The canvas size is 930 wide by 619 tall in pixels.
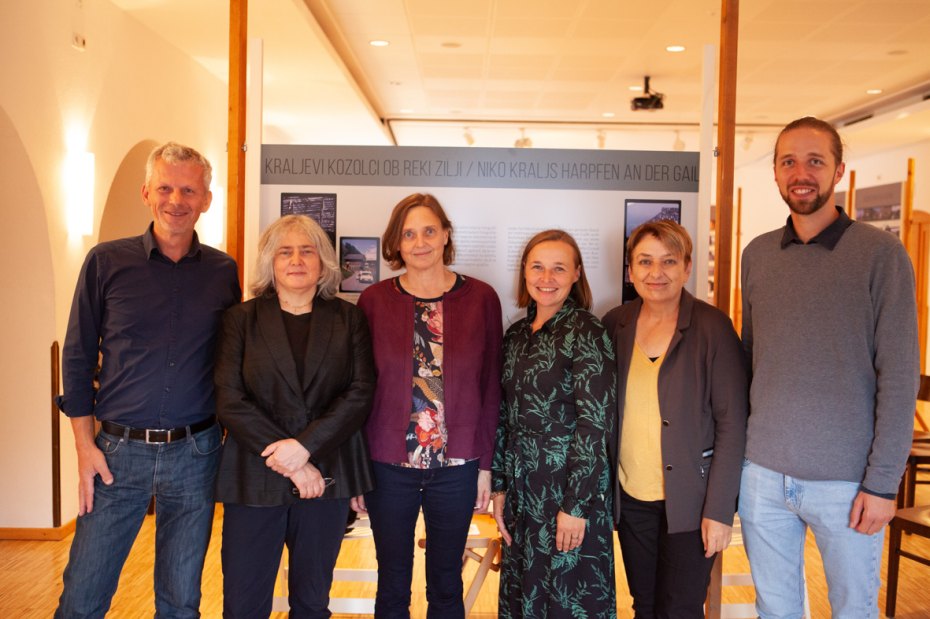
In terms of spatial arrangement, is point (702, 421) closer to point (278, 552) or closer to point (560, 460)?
point (560, 460)

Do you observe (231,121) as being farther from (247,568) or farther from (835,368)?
(835,368)

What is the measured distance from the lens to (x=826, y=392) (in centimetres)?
217

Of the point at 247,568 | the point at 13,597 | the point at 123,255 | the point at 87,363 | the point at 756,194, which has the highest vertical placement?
the point at 756,194

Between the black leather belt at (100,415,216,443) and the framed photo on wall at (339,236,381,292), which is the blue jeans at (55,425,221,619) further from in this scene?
the framed photo on wall at (339,236,381,292)

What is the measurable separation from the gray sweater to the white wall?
3998 mm

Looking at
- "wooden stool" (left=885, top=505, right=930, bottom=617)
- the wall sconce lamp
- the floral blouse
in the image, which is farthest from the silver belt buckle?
"wooden stool" (left=885, top=505, right=930, bottom=617)

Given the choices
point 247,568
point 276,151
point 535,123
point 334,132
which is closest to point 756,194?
point 535,123

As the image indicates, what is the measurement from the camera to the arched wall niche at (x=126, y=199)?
19.0ft

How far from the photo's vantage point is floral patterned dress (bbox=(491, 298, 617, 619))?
229cm

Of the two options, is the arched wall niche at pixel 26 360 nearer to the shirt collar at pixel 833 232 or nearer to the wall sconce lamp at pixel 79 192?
the wall sconce lamp at pixel 79 192

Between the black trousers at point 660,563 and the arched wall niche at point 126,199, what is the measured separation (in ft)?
15.8

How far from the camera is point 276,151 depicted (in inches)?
125

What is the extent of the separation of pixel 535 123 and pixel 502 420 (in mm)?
9048

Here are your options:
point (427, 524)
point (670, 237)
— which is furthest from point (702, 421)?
point (427, 524)
